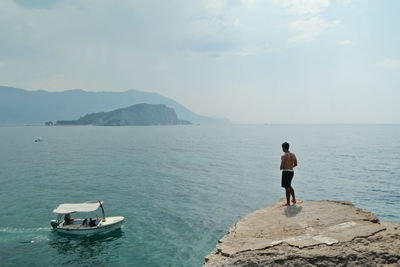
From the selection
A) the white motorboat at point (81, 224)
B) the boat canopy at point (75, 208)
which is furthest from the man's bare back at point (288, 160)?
the boat canopy at point (75, 208)

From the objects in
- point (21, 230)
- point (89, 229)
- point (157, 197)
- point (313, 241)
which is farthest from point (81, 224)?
point (313, 241)

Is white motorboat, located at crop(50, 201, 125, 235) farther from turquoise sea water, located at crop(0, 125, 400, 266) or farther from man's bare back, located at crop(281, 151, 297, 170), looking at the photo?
man's bare back, located at crop(281, 151, 297, 170)

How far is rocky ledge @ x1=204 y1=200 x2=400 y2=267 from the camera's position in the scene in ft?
27.9

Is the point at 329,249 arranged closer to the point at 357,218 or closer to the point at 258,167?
the point at 357,218

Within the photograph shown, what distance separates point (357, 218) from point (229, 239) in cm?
466

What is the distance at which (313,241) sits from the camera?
30.3ft

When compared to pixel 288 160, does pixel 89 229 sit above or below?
below

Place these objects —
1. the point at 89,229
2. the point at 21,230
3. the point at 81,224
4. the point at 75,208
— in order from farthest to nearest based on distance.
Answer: the point at 75,208, the point at 81,224, the point at 21,230, the point at 89,229

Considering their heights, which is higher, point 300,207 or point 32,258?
point 300,207

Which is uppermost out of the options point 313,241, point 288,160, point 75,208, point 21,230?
point 288,160

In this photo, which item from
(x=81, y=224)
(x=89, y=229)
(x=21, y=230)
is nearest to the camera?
(x=89, y=229)

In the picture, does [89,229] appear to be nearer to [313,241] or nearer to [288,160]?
[288,160]

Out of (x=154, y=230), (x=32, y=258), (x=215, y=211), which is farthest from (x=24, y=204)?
(x=215, y=211)

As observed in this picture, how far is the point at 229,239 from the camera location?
34.7ft
